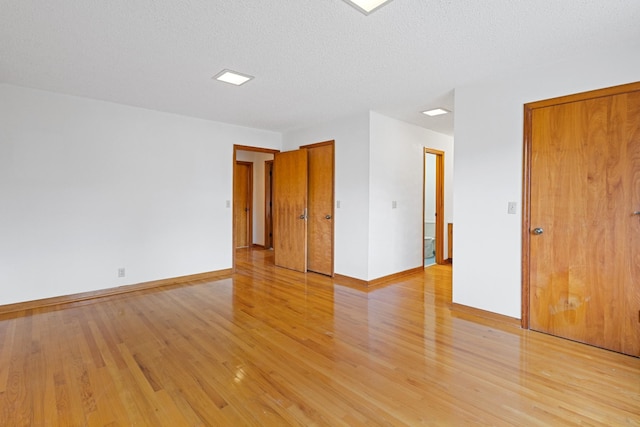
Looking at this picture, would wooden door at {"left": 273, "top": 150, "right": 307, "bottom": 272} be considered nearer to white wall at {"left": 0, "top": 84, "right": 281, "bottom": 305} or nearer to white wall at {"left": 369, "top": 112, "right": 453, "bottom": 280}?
white wall at {"left": 0, "top": 84, "right": 281, "bottom": 305}

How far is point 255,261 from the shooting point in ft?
20.1

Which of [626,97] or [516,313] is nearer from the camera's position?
[626,97]

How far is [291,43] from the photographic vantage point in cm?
248

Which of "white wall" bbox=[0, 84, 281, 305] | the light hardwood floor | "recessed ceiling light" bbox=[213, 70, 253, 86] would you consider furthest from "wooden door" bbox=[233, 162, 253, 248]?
"recessed ceiling light" bbox=[213, 70, 253, 86]

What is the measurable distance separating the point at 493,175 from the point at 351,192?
6.33 ft

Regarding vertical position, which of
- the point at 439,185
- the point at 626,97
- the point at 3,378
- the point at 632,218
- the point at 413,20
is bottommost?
the point at 3,378

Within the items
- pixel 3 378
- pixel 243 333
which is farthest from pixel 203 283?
pixel 3 378

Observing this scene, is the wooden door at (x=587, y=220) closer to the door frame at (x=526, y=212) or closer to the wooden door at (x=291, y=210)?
the door frame at (x=526, y=212)

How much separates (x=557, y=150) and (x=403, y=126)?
2.39 metres

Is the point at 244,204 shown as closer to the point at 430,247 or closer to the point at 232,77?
the point at 430,247

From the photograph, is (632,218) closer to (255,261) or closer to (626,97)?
(626,97)

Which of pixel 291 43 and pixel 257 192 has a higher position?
pixel 291 43

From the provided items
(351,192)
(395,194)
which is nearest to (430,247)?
(395,194)

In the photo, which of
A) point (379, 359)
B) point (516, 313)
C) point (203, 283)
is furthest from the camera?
point (203, 283)
